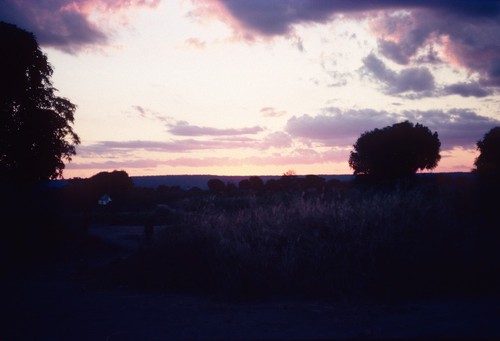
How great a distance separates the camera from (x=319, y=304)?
323 inches

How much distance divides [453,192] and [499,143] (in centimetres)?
4482

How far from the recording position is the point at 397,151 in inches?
2067

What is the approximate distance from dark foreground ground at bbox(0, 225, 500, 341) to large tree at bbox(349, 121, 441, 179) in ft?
144

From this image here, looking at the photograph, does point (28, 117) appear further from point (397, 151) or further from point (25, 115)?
point (397, 151)

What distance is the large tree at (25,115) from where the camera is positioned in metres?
23.0

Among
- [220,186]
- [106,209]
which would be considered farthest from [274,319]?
[220,186]

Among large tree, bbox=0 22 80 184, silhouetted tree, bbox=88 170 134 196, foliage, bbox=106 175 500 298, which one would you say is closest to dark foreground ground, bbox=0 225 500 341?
foliage, bbox=106 175 500 298

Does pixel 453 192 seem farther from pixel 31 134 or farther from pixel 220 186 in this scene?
pixel 220 186

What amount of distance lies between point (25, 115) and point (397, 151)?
40.9 metres

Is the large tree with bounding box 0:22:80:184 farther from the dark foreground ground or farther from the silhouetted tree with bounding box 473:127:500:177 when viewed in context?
the silhouetted tree with bounding box 473:127:500:177

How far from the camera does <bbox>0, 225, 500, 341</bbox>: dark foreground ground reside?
251 inches

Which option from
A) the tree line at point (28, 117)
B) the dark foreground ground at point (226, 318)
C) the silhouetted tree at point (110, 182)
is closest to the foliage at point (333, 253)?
the dark foreground ground at point (226, 318)

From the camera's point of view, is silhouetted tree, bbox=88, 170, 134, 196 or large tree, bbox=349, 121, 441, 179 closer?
silhouetted tree, bbox=88, 170, 134, 196

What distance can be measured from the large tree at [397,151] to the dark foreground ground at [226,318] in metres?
43.9
